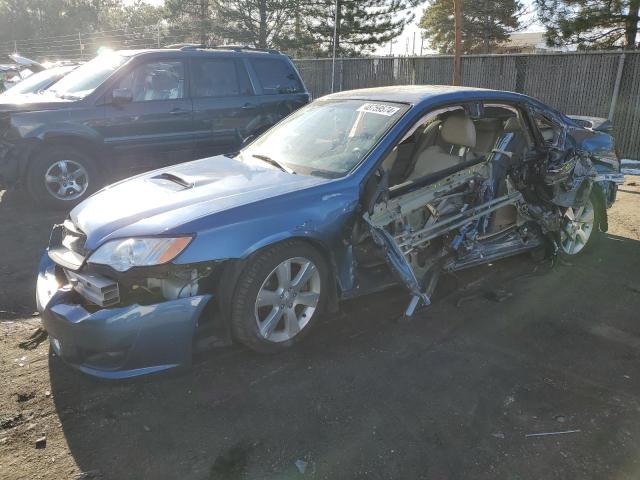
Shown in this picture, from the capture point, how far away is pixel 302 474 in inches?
89.9

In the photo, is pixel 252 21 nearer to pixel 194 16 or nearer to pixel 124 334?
pixel 194 16

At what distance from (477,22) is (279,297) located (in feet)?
100

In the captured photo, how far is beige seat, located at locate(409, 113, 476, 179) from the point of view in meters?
4.10

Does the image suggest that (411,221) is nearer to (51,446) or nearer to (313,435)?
(313,435)

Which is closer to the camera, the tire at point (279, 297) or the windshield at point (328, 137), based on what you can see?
the tire at point (279, 297)

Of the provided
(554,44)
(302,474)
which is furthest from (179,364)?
(554,44)

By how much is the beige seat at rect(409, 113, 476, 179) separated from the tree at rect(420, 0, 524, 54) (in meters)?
25.7

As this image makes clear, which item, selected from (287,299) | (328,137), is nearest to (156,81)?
(328,137)

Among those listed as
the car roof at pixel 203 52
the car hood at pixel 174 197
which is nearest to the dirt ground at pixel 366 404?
the car hood at pixel 174 197

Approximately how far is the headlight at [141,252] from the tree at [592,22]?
15.8m

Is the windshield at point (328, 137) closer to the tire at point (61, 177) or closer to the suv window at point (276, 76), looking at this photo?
the tire at point (61, 177)

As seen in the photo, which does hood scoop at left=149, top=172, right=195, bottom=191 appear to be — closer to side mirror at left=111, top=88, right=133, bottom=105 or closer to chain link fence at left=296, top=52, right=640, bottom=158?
side mirror at left=111, top=88, right=133, bottom=105

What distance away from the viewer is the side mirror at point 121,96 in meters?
6.18

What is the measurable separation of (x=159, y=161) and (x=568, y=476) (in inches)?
233
